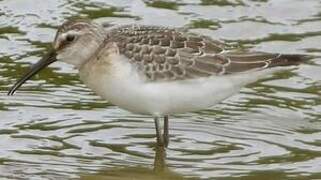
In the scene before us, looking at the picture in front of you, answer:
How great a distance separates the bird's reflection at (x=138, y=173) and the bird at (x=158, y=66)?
0.37m

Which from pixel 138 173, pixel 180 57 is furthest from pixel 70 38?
pixel 138 173

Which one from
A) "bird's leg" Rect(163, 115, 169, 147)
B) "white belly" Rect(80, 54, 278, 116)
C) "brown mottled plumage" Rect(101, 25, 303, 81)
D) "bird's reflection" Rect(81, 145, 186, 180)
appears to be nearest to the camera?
"bird's reflection" Rect(81, 145, 186, 180)

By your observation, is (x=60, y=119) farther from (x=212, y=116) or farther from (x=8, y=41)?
(x=8, y=41)

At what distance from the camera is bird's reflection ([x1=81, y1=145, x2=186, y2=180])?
9.95 metres

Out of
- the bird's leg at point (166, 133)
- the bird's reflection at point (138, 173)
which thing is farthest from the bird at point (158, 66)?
the bird's reflection at point (138, 173)

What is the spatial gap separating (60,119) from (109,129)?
1.62 ft

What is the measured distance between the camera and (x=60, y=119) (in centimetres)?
1109

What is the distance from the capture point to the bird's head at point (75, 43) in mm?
10430

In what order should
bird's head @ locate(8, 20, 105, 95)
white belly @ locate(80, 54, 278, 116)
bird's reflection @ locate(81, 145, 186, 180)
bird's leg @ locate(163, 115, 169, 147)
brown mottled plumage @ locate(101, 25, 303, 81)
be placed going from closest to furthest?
bird's reflection @ locate(81, 145, 186, 180) < white belly @ locate(80, 54, 278, 116) < brown mottled plumage @ locate(101, 25, 303, 81) < bird's head @ locate(8, 20, 105, 95) < bird's leg @ locate(163, 115, 169, 147)

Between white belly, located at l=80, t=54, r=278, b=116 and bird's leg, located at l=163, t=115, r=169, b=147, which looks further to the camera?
bird's leg, located at l=163, t=115, r=169, b=147

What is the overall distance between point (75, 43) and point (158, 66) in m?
0.77

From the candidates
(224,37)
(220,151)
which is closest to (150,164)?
(220,151)

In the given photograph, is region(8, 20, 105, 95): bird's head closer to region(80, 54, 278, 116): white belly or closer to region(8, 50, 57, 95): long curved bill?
region(8, 50, 57, 95): long curved bill

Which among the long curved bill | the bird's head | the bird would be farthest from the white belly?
the long curved bill
